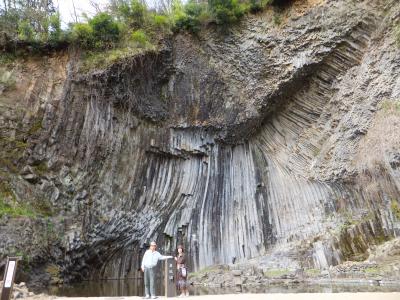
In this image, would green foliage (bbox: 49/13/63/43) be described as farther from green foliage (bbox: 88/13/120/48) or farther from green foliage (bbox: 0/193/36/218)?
green foliage (bbox: 0/193/36/218)

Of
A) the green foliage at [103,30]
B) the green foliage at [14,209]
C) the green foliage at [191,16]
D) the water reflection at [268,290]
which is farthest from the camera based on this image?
the green foliage at [191,16]

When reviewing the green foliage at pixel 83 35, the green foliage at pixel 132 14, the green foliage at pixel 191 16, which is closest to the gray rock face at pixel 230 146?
the green foliage at pixel 191 16

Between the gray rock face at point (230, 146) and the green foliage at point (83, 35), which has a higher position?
the green foliage at point (83, 35)

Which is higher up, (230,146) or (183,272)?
(230,146)

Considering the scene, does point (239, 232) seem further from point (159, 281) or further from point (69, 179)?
point (69, 179)

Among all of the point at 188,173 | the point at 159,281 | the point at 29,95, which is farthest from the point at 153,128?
the point at 159,281

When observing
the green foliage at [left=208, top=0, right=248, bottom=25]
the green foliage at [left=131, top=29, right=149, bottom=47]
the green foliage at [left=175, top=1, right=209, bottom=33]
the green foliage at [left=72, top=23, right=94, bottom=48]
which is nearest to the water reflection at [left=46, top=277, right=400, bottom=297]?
the green foliage at [left=72, top=23, right=94, bottom=48]

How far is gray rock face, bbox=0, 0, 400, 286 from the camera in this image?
1549 centimetres

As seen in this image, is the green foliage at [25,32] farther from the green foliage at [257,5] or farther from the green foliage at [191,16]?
the green foliage at [257,5]

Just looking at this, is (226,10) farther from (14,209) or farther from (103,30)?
(14,209)

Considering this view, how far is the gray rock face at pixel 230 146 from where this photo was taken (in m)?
15.5

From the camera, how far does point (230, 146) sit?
19312 mm

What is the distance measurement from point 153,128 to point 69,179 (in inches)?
182

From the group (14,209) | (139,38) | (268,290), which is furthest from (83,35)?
(268,290)
